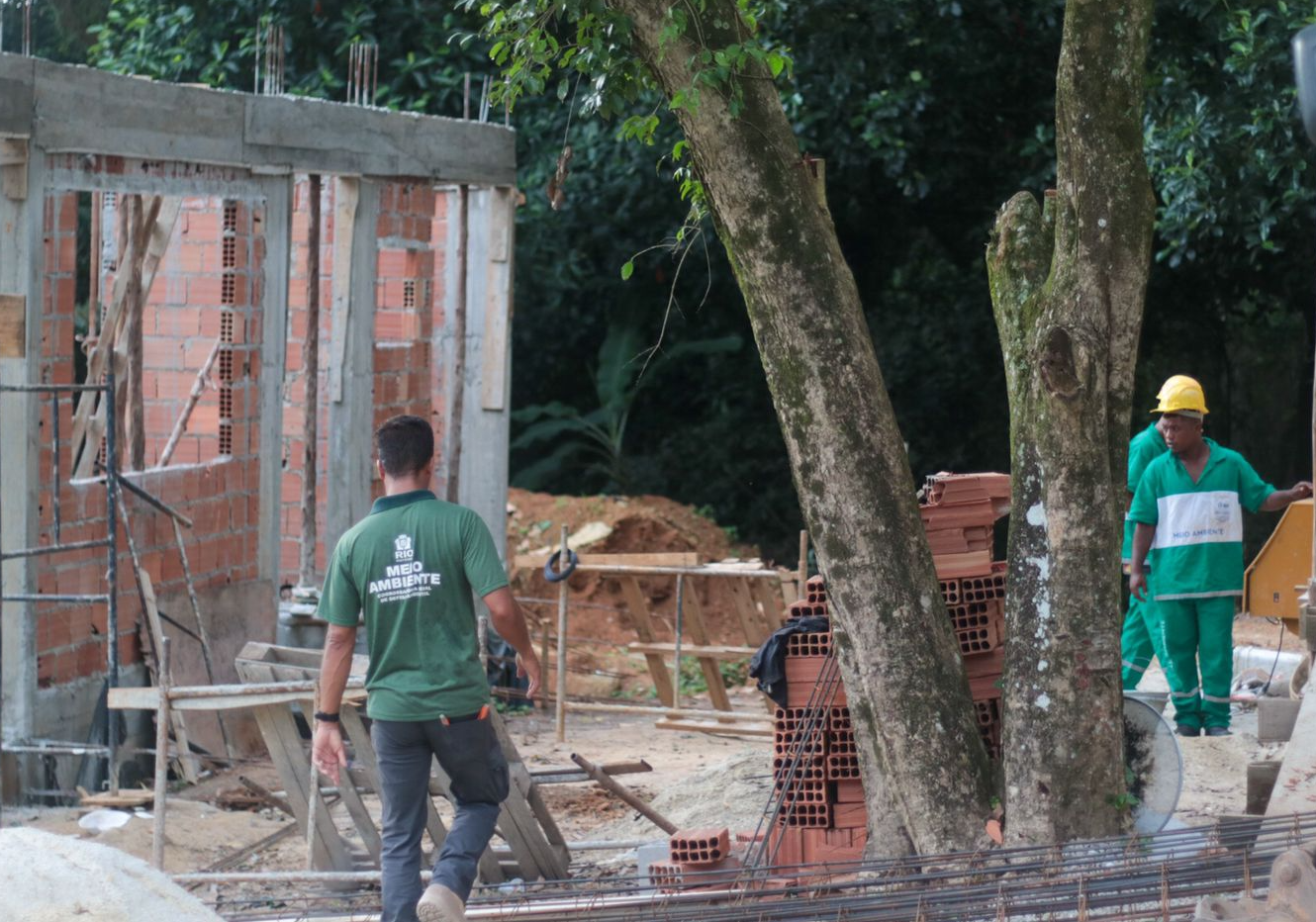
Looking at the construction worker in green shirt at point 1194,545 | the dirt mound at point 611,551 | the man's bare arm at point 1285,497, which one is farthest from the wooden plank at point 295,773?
the dirt mound at point 611,551

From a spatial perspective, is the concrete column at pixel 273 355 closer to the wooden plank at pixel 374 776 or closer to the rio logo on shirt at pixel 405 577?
the wooden plank at pixel 374 776

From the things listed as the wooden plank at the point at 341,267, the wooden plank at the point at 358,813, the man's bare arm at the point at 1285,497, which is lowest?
the wooden plank at the point at 358,813

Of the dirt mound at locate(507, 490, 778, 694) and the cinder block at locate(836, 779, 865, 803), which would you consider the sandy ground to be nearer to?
the cinder block at locate(836, 779, 865, 803)

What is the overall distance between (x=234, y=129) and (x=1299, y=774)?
24.2 ft

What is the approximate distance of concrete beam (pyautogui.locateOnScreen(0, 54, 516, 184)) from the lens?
8898 mm

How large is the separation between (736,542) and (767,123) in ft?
41.3

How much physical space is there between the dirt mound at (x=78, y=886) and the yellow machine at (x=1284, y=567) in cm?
704

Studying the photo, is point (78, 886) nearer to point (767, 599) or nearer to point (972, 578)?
point (972, 578)

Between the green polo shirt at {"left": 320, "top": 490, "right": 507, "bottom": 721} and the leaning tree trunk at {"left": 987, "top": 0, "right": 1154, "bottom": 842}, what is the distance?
199 cm

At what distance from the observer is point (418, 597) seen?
5.77m

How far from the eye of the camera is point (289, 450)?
1327 cm

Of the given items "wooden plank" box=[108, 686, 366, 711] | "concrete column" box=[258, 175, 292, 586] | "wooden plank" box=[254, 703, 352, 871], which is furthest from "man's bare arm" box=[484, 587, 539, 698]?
"concrete column" box=[258, 175, 292, 586]

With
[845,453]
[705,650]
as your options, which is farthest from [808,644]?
[705,650]

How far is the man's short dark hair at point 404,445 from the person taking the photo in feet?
19.1
